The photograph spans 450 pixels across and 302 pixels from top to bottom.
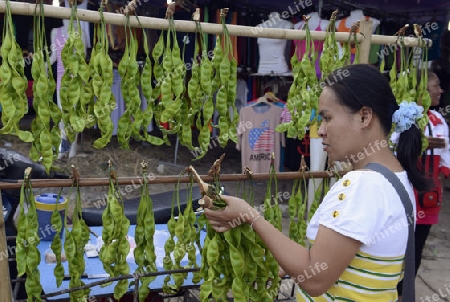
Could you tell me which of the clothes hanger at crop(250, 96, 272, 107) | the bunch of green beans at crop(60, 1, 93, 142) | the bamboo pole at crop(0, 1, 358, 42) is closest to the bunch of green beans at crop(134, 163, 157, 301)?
the bunch of green beans at crop(60, 1, 93, 142)

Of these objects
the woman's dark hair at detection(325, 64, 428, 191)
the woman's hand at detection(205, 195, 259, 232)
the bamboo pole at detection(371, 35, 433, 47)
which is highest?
the bamboo pole at detection(371, 35, 433, 47)

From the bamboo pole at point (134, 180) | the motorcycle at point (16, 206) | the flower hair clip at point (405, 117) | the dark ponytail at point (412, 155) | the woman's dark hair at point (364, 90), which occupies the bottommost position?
the motorcycle at point (16, 206)

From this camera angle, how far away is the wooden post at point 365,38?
2.54m

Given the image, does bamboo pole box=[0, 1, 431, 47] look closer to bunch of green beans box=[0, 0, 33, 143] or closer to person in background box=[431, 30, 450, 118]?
bunch of green beans box=[0, 0, 33, 143]

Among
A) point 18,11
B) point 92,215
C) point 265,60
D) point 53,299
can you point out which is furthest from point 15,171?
point 265,60

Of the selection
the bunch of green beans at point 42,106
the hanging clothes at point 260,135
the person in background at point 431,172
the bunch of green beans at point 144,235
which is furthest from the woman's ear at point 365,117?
the hanging clothes at point 260,135

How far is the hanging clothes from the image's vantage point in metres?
6.41

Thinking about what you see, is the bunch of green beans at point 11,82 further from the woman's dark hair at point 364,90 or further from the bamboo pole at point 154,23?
the woman's dark hair at point 364,90

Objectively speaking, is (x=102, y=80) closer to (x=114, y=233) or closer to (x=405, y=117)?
(x=114, y=233)

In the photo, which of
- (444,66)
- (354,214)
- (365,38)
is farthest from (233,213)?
(444,66)

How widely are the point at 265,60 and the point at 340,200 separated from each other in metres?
5.47

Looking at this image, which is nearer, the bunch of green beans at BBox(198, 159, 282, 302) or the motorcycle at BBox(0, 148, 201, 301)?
the bunch of green beans at BBox(198, 159, 282, 302)

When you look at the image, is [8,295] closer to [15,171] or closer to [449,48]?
[15,171]

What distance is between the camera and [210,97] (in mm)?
2258
